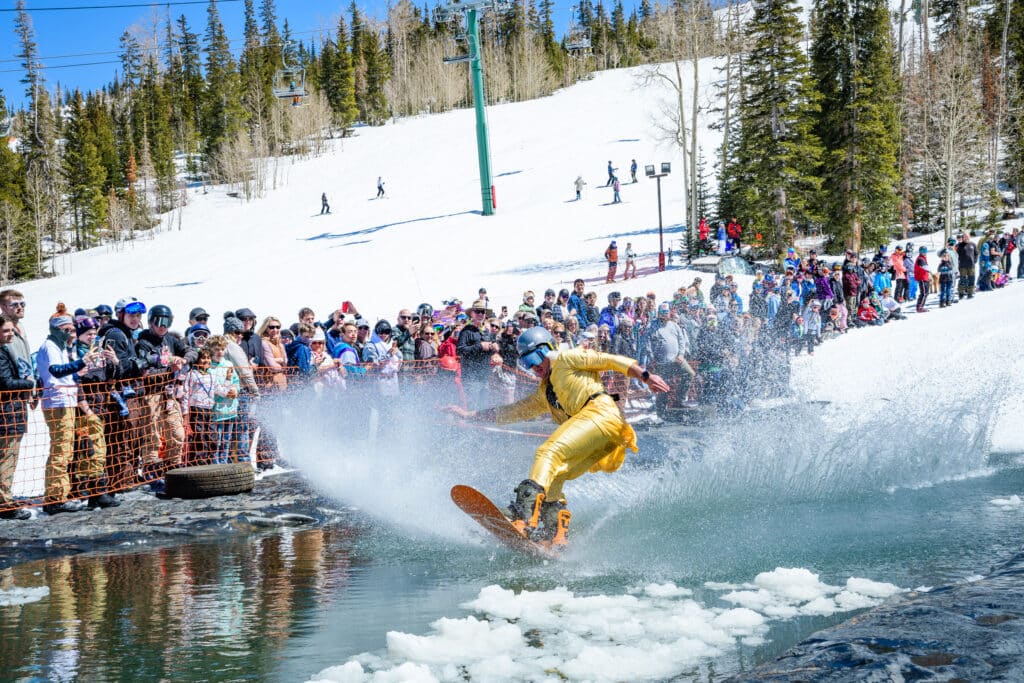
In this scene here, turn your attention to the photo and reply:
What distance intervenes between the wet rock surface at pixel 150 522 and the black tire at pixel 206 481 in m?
0.11

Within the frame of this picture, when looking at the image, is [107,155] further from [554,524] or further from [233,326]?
[554,524]

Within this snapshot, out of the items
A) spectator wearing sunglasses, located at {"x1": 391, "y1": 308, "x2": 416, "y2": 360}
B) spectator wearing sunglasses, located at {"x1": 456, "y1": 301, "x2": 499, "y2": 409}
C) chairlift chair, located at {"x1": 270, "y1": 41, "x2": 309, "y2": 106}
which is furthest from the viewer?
chairlift chair, located at {"x1": 270, "y1": 41, "x2": 309, "y2": 106}

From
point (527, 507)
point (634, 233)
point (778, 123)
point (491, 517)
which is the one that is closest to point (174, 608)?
point (491, 517)

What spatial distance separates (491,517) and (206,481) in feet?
14.1

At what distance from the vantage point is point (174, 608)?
6332 mm

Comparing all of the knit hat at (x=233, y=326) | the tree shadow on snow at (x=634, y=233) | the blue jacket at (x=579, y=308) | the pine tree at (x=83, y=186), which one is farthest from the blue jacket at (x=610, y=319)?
the pine tree at (x=83, y=186)

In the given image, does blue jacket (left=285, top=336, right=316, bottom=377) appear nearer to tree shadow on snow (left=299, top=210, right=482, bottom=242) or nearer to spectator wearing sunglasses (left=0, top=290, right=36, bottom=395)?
spectator wearing sunglasses (left=0, top=290, right=36, bottom=395)

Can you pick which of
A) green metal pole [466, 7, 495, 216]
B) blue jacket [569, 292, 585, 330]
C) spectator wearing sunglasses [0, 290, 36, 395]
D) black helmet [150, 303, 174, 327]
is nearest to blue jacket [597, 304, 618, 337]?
blue jacket [569, 292, 585, 330]

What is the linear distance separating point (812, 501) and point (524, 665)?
5023 mm

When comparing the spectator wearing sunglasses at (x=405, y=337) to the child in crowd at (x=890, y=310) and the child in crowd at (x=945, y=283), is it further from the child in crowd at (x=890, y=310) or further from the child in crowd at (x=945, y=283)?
the child in crowd at (x=945, y=283)

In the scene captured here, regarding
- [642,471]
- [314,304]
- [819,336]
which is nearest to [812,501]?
[642,471]

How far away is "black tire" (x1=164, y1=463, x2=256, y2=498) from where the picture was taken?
9.55 meters

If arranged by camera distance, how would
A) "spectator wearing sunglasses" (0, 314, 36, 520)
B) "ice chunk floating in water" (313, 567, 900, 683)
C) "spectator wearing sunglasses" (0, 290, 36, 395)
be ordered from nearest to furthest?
"ice chunk floating in water" (313, 567, 900, 683) → "spectator wearing sunglasses" (0, 314, 36, 520) → "spectator wearing sunglasses" (0, 290, 36, 395)

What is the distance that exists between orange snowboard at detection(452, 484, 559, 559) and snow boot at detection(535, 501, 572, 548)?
0.35ft
